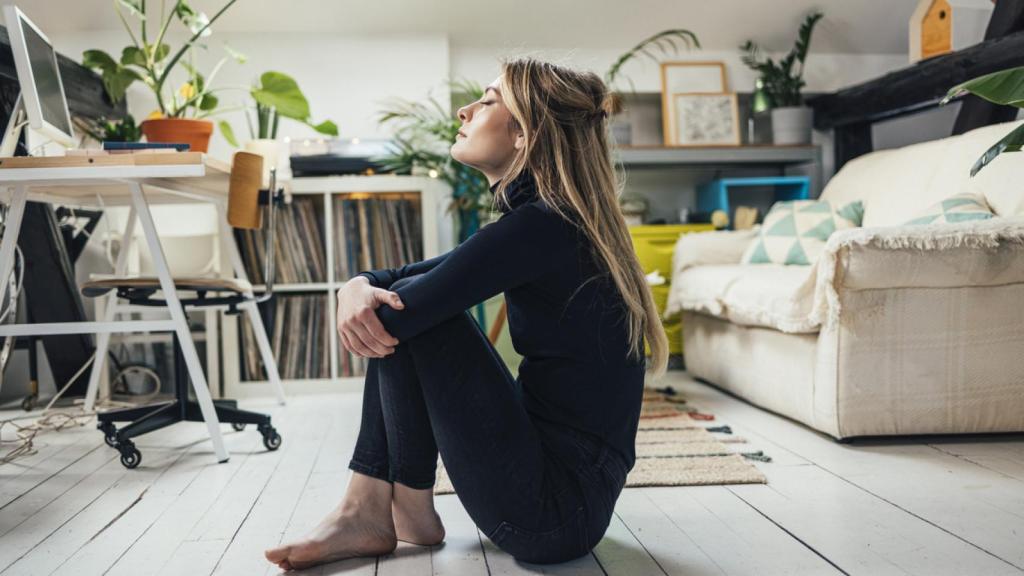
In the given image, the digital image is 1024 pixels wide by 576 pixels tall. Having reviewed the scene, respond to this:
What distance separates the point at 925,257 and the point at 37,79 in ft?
7.92

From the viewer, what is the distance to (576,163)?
4.58ft

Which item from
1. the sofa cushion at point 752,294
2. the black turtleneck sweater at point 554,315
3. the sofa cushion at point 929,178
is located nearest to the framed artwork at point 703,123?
the sofa cushion at point 929,178

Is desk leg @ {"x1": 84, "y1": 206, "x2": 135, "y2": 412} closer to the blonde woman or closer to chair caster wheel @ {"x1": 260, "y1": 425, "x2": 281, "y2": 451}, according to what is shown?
chair caster wheel @ {"x1": 260, "y1": 425, "x2": 281, "y2": 451}

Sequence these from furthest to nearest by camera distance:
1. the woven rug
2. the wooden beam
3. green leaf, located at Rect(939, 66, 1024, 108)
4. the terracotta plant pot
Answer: the wooden beam → the terracotta plant pot → the woven rug → green leaf, located at Rect(939, 66, 1024, 108)

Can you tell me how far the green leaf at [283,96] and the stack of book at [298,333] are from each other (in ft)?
2.52

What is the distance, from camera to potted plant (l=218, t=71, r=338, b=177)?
316 centimetres

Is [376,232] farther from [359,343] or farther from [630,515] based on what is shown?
[359,343]

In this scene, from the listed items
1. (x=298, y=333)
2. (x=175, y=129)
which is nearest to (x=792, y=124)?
(x=298, y=333)

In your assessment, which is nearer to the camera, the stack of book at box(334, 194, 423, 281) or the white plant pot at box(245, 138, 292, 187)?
the white plant pot at box(245, 138, 292, 187)

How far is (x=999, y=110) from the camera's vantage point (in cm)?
325

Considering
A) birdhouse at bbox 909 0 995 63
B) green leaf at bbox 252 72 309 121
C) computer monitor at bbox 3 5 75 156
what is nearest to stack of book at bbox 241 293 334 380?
green leaf at bbox 252 72 309 121

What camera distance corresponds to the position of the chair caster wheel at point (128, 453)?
218cm

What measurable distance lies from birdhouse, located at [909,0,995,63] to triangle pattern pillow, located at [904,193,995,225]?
1242 millimetres

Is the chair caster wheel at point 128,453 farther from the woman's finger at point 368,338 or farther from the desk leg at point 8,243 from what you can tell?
the woman's finger at point 368,338
